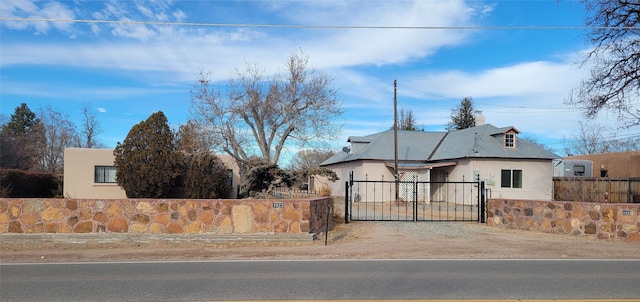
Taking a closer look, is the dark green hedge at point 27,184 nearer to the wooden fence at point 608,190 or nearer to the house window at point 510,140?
the house window at point 510,140

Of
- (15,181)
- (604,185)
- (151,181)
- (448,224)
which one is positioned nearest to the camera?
(448,224)

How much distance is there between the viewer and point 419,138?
3803cm

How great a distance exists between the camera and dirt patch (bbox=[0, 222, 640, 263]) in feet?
36.6

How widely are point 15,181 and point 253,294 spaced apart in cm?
2439

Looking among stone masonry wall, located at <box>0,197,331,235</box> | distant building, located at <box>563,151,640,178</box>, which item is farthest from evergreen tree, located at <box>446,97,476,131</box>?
stone masonry wall, located at <box>0,197,331,235</box>

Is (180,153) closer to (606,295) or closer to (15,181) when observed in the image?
(15,181)

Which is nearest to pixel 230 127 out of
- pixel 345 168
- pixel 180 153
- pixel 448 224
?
pixel 180 153

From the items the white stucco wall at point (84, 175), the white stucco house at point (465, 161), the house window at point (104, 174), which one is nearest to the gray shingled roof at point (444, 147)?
the white stucco house at point (465, 161)

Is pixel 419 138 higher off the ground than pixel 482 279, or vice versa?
pixel 419 138

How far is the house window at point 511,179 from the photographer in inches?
1219

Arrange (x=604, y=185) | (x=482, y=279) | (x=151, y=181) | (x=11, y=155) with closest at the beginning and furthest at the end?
(x=482, y=279) → (x=151, y=181) → (x=604, y=185) → (x=11, y=155)

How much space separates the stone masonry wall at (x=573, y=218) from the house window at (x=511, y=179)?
1428cm

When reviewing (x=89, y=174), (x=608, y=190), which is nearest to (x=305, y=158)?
(x=89, y=174)

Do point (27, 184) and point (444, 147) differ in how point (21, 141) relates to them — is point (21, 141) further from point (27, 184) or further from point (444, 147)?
point (444, 147)
